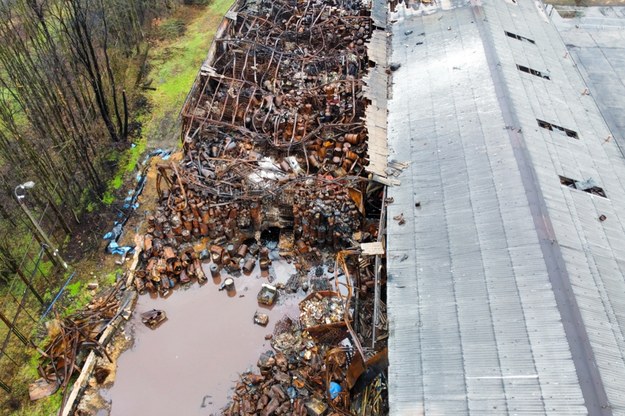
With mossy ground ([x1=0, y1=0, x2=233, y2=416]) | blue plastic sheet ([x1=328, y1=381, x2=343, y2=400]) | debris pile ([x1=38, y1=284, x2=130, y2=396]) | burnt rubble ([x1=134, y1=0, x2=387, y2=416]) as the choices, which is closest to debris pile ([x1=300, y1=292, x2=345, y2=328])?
burnt rubble ([x1=134, y1=0, x2=387, y2=416])

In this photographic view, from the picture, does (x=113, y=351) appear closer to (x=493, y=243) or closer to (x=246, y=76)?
(x=493, y=243)

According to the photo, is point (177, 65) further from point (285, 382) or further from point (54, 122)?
point (285, 382)

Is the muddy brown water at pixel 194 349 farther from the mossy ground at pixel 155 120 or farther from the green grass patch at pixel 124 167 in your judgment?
the green grass patch at pixel 124 167

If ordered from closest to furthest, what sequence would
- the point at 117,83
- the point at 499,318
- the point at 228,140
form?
the point at 499,318 < the point at 228,140 < the point at 117,83

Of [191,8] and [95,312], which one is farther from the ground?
[191,8]

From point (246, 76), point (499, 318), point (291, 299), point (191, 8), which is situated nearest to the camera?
point (499, 318)

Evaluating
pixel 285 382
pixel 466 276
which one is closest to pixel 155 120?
pixel 285 382

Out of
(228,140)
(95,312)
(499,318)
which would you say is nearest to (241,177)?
(228,140)
